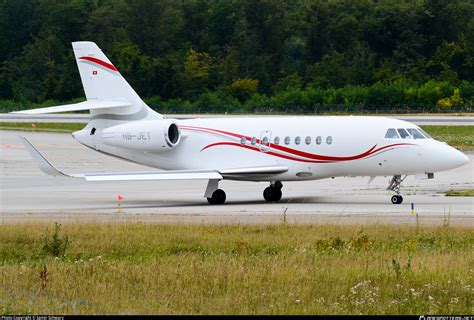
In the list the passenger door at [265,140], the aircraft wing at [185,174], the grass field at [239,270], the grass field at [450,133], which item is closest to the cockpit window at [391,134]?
the aircraft wing at [185,174]

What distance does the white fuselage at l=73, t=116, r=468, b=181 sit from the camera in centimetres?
3203


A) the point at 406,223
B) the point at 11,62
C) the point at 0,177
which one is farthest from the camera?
the point at 11,62

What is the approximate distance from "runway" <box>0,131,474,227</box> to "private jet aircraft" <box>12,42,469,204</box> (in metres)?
0.97

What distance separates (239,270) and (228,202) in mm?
17663

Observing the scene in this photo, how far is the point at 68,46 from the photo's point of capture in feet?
356

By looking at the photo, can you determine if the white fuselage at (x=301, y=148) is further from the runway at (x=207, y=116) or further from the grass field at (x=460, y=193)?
the runway at (x=207, y=116)

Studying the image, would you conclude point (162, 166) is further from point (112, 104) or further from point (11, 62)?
point (11, 62)

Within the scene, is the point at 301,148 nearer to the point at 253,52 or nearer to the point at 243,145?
the point at 243,145

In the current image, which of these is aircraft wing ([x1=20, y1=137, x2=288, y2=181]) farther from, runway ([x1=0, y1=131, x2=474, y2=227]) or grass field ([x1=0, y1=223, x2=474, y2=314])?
grass field ([x1=0, y1=223, x2=474, y2=314])

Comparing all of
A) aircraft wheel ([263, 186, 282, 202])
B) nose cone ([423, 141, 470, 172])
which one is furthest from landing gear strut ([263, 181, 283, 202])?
nose cone ([423, 141, 470, 172])

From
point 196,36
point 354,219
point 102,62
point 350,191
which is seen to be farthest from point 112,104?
point 196,36

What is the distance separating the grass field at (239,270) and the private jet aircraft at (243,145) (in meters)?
8.69

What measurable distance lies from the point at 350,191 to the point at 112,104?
29.0 ft

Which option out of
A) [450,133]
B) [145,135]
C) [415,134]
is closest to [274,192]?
[145,135]
